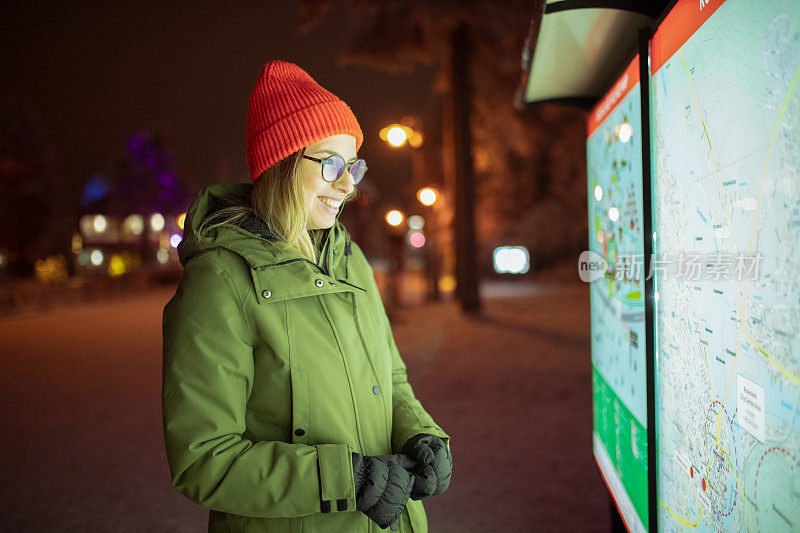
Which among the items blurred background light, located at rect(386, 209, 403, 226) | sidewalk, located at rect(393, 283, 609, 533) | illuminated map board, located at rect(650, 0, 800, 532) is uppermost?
blurred background light, located at rect(386, 209, 403, 226)

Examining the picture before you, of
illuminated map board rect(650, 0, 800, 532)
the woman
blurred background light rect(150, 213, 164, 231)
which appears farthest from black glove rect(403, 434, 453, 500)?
blurred background light rect(150, 213, 164, 231)

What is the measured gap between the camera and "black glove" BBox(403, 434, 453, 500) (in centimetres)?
195

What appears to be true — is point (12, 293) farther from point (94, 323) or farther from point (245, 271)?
point (245, 271)

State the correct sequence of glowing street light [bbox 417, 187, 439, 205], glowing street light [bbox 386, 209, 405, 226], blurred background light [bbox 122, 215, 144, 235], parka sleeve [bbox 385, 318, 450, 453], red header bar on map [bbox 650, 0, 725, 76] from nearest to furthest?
red header bar on map [bbox 650, 0, 725, 76]
parka sleeve [bbox 385, 318, 450, 453]
glowing street light [bbox 386, 209, 405, 226]
glowing street light [bbox 417, 187, 439, 205]
blurred background light [bbox 122, 215, 144, 235]

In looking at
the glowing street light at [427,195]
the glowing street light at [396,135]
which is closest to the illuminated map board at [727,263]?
the glowing street light at [396,135]

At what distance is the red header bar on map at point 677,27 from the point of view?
1.89 meters

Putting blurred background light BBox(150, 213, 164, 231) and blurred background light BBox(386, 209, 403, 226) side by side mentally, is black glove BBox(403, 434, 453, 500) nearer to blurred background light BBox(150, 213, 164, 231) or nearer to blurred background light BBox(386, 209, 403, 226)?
blurred background light BBox(386, 209, 403, 226)

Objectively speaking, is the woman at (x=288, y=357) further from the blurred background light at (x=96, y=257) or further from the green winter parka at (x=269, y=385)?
the blurred background light at (x=96, y=257)

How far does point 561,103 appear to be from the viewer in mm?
4125

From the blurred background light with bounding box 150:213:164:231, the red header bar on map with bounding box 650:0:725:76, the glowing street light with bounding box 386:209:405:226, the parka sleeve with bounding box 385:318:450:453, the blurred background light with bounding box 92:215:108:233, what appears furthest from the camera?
the blurred background light with bounding box 92:215:108:233

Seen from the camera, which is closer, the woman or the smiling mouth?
the woman

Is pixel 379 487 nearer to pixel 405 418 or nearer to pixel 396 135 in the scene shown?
pixel 405 418

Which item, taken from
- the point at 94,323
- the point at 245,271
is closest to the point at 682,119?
the point at 245,271

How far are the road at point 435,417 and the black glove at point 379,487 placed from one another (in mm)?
2686
